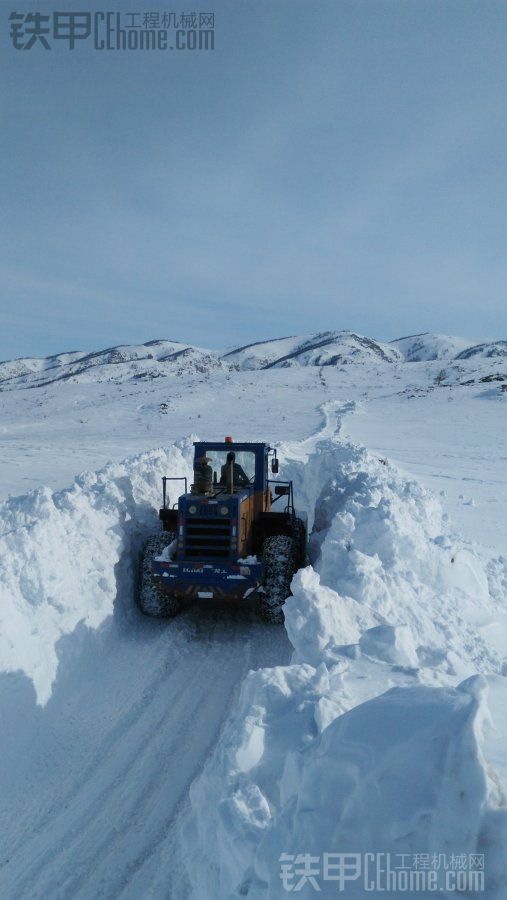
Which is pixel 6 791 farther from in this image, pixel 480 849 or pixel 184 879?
pixel 480 849

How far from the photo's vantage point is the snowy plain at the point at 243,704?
9.04 feet

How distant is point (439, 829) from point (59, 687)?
483cm

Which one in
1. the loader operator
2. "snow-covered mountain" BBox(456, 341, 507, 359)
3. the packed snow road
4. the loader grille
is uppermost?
"snow-covered mountain" BBox(456, 341, 507, 359)

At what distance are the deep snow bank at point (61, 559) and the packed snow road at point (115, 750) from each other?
254 mm

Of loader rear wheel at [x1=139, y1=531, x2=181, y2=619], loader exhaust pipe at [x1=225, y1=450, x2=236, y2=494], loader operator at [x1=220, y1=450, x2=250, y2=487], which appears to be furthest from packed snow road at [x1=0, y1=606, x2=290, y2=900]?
loader operator at [x1=220, y1=450, x2=250, y2=487]

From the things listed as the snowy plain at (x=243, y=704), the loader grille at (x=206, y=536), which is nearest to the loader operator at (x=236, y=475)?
the loader grille at (x=206, y=536)

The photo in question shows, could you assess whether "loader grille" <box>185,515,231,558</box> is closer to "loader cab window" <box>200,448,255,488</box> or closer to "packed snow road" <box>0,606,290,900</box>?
"packed snow road" <box>0,606,290,900</box>

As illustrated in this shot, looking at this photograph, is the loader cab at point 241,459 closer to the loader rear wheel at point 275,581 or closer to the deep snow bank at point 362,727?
the loader rear wheel at point 275,581

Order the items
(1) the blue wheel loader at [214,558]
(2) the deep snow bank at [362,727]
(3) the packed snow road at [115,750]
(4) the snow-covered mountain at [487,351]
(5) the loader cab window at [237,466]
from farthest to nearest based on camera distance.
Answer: (4) the snow-covered mountain at [487,351], (5) the loader cab window at [237,466], (1) the blue wheel loader at [214,558], (3) the packed snow road at [115,750], (2) the deep snow bank at [362,727]

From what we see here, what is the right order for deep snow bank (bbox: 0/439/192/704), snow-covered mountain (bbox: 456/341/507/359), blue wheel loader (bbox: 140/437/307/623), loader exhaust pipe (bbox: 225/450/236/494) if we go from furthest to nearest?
snow-covered mountain (bbox: 456/341/507/359) < loader exhaust pipe (bbox: 225/450/236/494) < blue wheel loader (bbox: 140/437/307/623) < deep snow bank (bbox: 0/439/192/704)

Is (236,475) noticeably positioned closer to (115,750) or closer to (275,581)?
(275,581)

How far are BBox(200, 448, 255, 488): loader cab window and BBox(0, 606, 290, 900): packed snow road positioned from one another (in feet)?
8.07

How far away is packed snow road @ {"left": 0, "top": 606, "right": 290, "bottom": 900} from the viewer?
4121mm

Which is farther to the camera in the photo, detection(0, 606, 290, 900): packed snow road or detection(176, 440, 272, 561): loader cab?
detection(176, 440, 272, 561): loader cab
